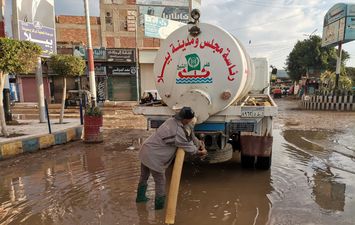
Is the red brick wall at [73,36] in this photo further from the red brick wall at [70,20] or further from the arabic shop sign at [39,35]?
the arabic shop sign at [39,35]

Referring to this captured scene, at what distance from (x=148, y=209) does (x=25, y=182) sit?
2.67 meters

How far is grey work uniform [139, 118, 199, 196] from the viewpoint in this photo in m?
3.80

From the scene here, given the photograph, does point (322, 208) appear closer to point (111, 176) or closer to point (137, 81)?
point (111, 176)

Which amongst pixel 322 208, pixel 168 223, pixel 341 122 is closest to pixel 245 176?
pixel 322 208

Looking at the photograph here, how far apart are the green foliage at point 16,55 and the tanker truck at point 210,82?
148 inches

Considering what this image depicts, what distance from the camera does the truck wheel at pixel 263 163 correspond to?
571cm

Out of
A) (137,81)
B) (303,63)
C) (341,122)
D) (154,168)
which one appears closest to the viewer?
(154,168)

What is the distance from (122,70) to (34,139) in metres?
20.5

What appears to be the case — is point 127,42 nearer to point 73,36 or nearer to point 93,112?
point 73,36

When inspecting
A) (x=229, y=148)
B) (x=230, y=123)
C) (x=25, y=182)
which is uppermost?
(x=230, y=123)

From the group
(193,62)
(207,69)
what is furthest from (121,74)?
(207,69)

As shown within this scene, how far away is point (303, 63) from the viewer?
36.6 m

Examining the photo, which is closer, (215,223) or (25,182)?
(215,223)

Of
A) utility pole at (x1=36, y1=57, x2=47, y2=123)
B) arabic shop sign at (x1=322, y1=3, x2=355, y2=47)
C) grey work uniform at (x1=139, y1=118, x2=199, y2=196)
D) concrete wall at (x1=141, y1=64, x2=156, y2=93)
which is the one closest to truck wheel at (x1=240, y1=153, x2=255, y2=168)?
grey work uniform at (x1=139, y1=118, x2=199, y2=196)
